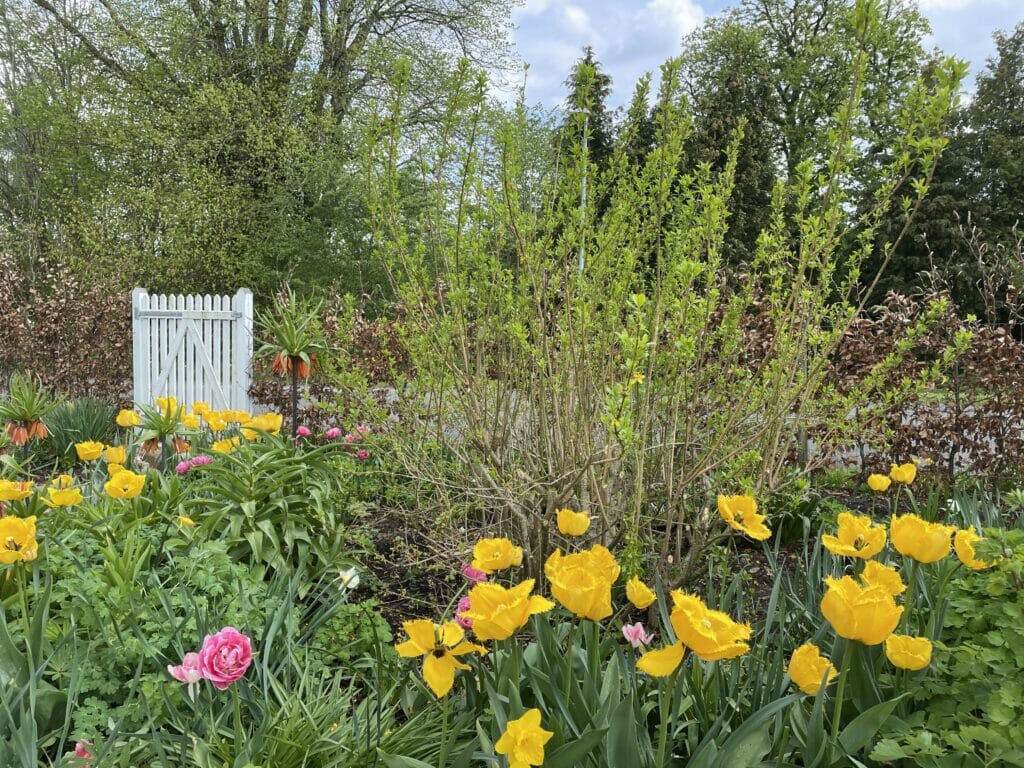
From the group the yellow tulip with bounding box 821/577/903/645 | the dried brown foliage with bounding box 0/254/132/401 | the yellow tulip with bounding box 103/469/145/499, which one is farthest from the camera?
the dried brown foliage with bounding box 0/254/132/401

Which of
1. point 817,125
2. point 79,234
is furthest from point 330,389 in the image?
point 817,125

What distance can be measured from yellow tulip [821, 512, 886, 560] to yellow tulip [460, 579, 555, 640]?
648 mm

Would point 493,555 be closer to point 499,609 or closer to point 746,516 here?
point 499,609

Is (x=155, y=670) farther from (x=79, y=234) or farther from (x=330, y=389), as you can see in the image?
(x=79, y=234)

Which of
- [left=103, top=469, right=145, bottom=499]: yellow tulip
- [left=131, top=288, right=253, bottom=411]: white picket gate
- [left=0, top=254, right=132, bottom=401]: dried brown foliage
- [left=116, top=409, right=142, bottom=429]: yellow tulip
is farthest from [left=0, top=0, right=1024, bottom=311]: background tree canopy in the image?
[left=103, top=469, right=145, bottom=499]: yellow tulip

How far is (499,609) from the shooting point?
1.04 meters

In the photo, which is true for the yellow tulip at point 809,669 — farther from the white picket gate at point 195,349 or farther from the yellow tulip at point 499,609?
the white picket gate at point 195,349

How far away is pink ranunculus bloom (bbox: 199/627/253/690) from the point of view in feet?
3.86

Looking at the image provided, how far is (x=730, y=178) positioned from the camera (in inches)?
99.0

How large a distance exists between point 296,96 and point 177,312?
31.5 feet

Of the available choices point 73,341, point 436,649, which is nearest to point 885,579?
point 436,649

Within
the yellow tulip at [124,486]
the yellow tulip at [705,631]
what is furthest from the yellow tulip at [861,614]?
the yellow tulip at [124,486]

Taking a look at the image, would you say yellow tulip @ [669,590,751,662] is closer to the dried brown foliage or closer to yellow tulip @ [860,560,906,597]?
yellow tulip @ [860,560,906,597]

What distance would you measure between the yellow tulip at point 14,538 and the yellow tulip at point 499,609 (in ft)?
4.08
